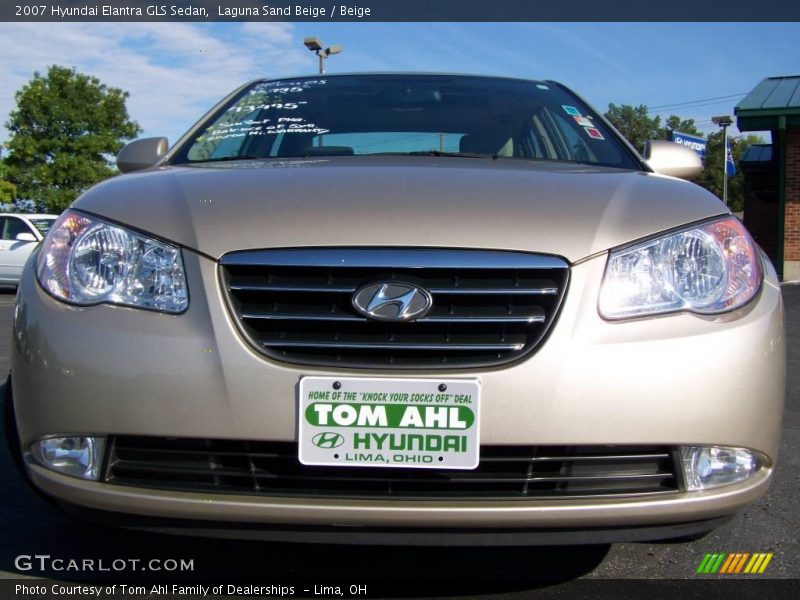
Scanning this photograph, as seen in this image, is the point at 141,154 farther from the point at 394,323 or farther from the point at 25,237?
the point at 25,237

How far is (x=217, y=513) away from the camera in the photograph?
1.81 meters

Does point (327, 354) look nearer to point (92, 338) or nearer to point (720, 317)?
point (92, 338)

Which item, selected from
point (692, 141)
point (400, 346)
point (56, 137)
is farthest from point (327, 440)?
point (56, 137)

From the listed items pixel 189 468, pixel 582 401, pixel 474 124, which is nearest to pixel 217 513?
pixel 189 468

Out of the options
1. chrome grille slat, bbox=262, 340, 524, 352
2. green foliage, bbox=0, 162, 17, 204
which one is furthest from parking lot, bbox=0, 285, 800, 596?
green foliage, bbox=0, 162, 17, 204

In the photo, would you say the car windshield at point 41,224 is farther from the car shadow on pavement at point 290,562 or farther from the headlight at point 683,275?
the headlight at point 683,275

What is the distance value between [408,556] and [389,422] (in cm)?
87

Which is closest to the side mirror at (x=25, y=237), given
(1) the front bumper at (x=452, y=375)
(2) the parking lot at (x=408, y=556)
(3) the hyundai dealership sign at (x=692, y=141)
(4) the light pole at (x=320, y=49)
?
(4) the light pole at (x=320, y=49)

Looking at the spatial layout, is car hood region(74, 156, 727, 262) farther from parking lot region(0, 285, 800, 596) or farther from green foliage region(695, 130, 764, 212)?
green foliage region(695, 130, 764, 212)

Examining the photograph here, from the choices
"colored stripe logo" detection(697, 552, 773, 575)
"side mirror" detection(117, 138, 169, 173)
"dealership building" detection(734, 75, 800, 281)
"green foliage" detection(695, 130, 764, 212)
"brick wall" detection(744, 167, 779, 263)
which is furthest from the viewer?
"green foliage" detection(695, 130, 764, 212)

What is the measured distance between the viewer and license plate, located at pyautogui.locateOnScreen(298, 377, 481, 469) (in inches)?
69.7

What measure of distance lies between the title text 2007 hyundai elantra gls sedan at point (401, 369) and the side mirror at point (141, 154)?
2.91ft

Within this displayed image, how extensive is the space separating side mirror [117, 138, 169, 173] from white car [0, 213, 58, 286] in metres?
13.3

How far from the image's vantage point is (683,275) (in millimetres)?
1978
